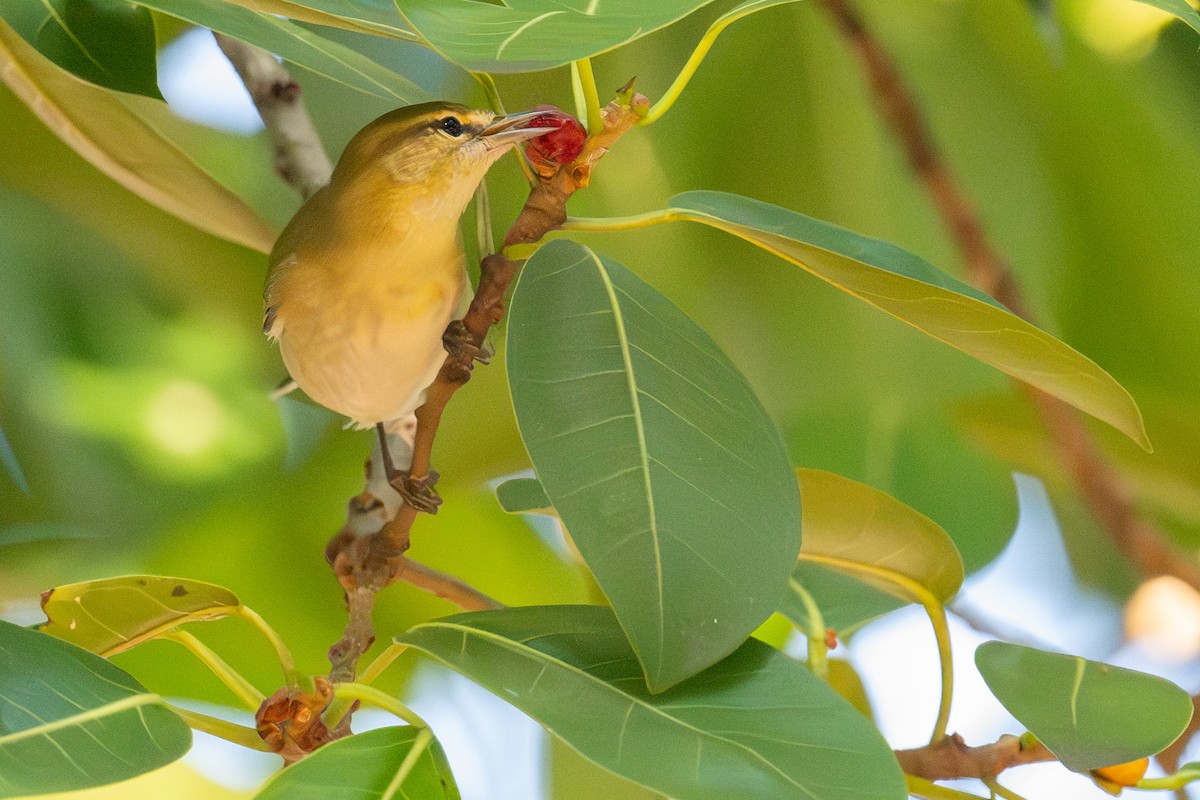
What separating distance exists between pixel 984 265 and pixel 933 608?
472 millimetres

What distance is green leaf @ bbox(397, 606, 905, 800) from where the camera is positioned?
0.60 meters

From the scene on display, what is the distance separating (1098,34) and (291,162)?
1.08m

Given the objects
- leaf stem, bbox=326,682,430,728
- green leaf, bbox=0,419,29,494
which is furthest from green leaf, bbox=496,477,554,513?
green leaf, bbox=0,419,29,494

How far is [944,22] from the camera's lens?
1496 millimetres

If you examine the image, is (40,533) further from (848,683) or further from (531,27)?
(531,27)

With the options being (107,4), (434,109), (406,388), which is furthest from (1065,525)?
(107,4)

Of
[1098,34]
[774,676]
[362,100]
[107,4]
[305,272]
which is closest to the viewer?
[774,676]

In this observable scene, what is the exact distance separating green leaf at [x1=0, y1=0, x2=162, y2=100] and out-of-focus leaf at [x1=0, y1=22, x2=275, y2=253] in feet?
0.57

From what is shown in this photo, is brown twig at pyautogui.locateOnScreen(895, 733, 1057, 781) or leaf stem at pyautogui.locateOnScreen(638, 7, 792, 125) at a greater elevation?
leaf stem at pyautogui.locateOnScreen(638, 7, 792, 125)

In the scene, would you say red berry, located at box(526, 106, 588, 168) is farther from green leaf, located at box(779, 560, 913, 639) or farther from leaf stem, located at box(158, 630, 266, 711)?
green leaf, located at box(779, 560, 913, 639)

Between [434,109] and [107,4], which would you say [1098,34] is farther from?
[107,4]

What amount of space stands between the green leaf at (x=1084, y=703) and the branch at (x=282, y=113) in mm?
923

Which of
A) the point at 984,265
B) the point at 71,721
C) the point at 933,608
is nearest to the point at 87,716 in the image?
the point at 71,721

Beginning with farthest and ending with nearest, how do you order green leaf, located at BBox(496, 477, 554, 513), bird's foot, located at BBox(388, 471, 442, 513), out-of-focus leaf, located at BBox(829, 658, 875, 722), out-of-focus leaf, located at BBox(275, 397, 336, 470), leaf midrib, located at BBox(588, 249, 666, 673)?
out-of-focus leaf, located at BBox(275, 397, 336, 470) → out-of-focus leaf, located at BBox(829, 658, 875, 722) → green leaf, located at BBox(496, 477, 554, 513) → bird's foot, located at BBox(388, 471, 442, 513) → leaf midrib, located at BBox(588, 249, 666, 673)
